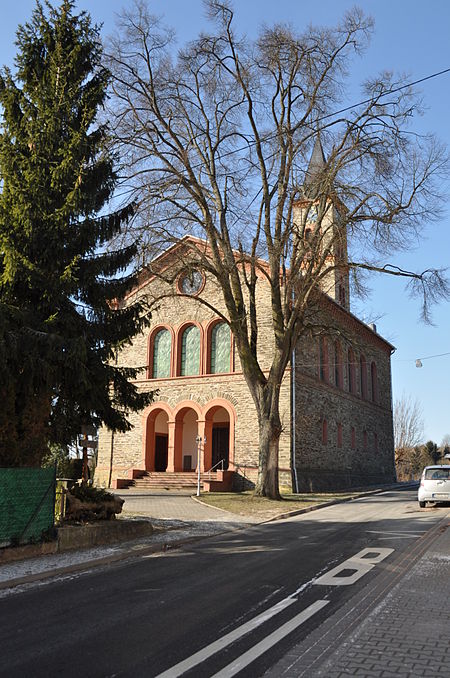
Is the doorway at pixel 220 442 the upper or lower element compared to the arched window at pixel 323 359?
lower

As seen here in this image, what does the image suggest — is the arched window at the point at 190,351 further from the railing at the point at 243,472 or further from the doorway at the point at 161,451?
the railing at the point at 243,472

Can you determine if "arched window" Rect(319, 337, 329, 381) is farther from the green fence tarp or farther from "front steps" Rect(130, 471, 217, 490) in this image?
the green fence tarp

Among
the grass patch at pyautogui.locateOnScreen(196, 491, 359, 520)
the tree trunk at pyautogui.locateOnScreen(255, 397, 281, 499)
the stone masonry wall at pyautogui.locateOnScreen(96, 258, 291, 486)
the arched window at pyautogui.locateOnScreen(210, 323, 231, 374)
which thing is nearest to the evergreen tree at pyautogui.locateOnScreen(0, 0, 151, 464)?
the grass patch at pyautogui.locateOnScreen(196, 491, 359, 520)

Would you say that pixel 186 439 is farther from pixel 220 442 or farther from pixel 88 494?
pixel 88 494

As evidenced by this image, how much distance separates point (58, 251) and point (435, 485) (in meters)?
14.4

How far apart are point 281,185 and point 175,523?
13.6 m

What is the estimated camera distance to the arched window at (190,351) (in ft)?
103

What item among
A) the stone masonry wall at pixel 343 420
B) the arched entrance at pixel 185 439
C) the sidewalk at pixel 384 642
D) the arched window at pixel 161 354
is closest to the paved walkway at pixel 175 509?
the arched entrance at pixel 185 439

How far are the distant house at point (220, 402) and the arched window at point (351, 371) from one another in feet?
1.92

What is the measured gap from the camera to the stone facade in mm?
28125

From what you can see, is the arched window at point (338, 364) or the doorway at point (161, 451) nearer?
the doorway at point (161, 451)

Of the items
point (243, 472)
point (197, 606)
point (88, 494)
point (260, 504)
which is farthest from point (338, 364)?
point (197, 606)

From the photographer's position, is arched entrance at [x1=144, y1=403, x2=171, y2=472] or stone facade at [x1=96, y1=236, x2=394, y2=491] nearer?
stone facade at [x1=96, y1=236, x2=394, y2=491]

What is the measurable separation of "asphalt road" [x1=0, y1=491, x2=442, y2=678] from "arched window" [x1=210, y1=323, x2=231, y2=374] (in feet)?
61.4
